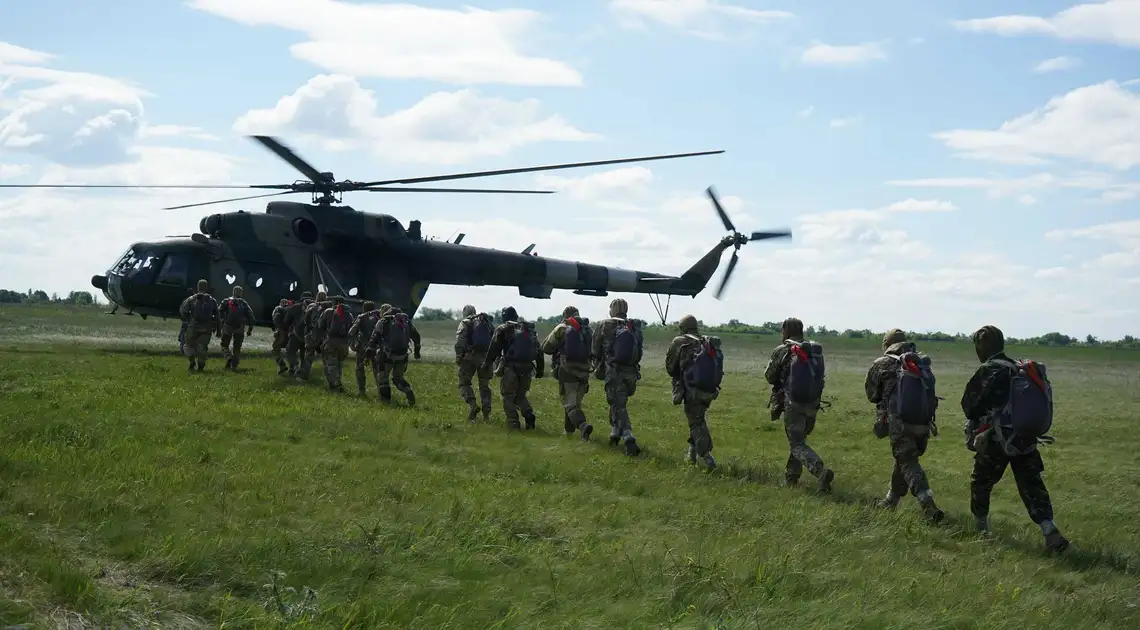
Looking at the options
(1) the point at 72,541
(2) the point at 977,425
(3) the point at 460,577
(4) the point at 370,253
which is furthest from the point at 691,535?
(4) the point at 370,253

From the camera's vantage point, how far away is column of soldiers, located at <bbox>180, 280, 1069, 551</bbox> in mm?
8070

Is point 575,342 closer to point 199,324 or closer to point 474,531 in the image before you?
point 474,531

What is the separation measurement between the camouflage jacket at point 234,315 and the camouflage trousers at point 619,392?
9.01m

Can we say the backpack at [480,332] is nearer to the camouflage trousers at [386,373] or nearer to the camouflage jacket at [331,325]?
the camouflage trousers at [386,373]

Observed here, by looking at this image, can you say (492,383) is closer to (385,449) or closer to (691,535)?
(385,449)

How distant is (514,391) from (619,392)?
7.22 feet

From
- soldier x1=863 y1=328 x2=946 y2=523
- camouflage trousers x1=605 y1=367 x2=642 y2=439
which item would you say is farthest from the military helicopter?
soldier x1=863 y1=328 x2=946 y2=523

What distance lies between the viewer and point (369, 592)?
5273mm

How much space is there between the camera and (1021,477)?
8.14 metres

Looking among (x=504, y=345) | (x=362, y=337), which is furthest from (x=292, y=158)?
(x=504, y=345)

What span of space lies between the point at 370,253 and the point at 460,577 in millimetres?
18528

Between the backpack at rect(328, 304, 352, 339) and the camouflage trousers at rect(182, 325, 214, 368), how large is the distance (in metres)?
2.67

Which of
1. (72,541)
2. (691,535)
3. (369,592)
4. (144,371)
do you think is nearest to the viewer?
(369,592)

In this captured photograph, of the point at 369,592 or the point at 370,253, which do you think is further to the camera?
the point at 370,253
